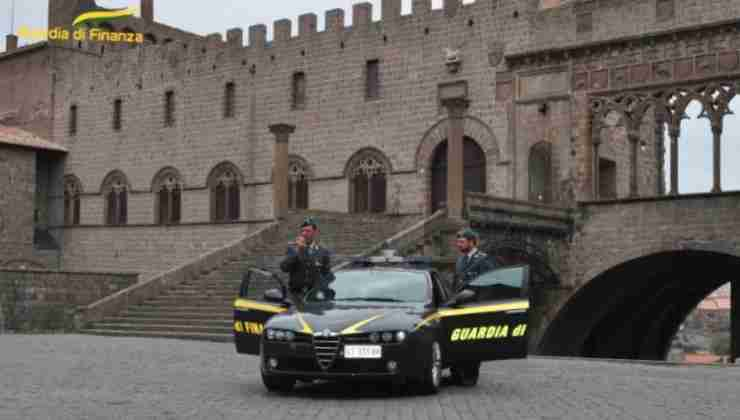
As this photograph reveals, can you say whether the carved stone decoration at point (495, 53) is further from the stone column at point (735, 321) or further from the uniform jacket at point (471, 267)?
the uniform jacket at point (471, 267)

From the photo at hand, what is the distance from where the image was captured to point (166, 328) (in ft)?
69.6

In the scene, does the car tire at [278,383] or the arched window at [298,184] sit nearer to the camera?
the car tire at [278,383]

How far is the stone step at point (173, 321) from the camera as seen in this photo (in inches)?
827

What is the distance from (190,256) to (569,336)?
13.3 metres

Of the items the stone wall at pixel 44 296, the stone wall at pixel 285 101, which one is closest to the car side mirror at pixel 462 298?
the stone wall at pixel 44 296

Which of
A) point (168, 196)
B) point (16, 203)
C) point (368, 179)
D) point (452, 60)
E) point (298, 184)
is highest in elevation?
point (452, 60)

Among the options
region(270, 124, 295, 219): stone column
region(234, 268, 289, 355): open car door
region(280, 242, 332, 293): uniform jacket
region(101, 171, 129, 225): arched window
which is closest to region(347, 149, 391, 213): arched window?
region(270, 124, 295, 219): stone column

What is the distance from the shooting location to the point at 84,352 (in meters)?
15.5

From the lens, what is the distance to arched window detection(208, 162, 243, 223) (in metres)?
35.9

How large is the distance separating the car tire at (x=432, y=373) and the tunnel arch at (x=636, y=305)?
58.6ft

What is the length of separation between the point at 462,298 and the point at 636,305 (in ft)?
78.4

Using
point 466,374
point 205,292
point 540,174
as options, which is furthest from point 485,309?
point 540,174

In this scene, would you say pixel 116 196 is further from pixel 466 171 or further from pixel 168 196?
pixel 466 171

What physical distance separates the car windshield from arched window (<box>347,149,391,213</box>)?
21129mm
